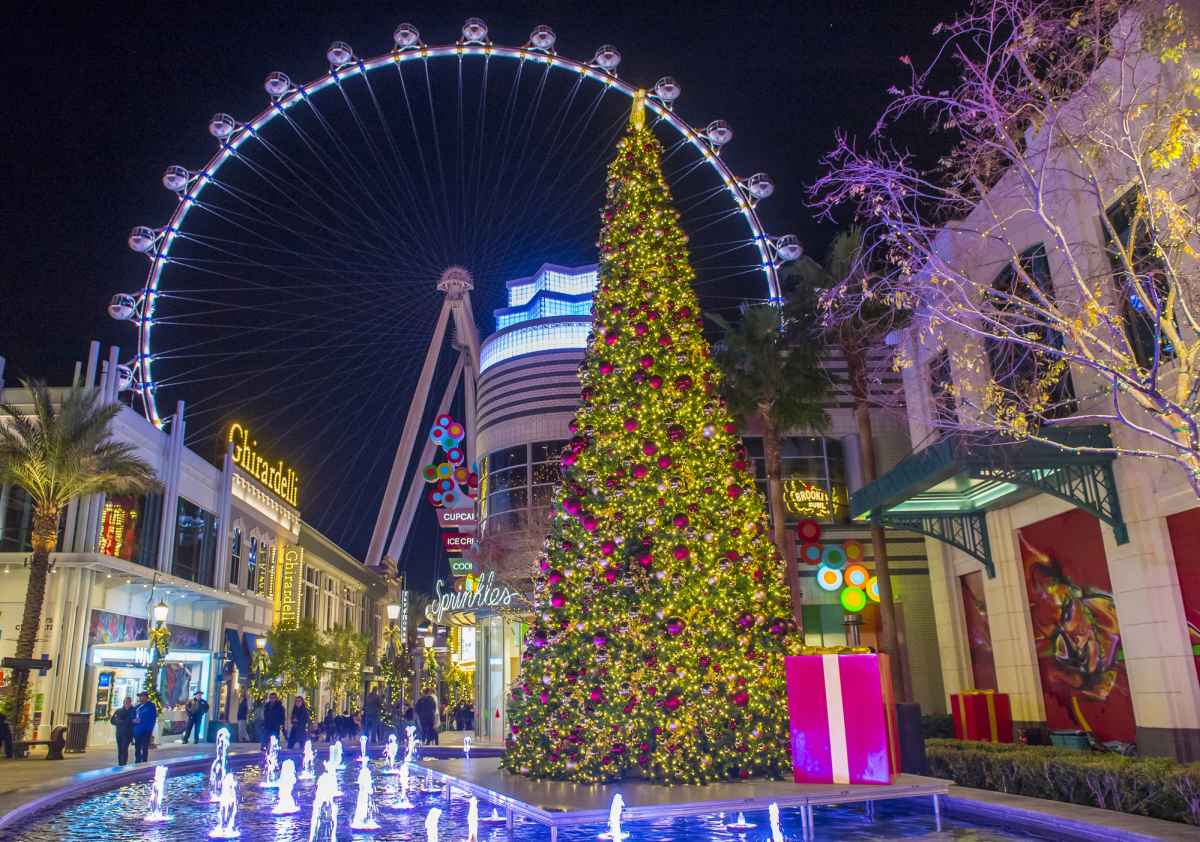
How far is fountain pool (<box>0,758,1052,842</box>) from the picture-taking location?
10430 mm

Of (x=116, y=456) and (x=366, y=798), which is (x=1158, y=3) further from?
(x=116, y=456)

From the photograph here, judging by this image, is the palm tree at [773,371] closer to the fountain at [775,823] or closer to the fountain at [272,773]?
the fountain at [272,773]

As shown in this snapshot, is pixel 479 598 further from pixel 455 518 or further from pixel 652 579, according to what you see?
pixel 652 579

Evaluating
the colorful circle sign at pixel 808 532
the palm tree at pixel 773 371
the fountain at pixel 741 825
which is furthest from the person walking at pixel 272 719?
the colorful circle sign at pixel 808 532

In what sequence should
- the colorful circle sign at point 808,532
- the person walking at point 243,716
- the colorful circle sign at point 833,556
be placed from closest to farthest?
1. the colorful circle sign at point 808,532
2. the colorful circle sign at point 833,556
3. the person walking at point 243,716

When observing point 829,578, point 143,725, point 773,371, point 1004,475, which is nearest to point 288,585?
point 829,578

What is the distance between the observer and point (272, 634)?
45125 mm

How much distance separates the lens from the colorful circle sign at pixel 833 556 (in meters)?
36.4

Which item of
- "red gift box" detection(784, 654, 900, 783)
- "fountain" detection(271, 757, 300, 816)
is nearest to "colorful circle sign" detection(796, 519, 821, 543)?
"fountain" detection(271, 757, 300, 816)

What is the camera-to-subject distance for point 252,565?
157 feet

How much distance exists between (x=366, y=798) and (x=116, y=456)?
62.9 feet

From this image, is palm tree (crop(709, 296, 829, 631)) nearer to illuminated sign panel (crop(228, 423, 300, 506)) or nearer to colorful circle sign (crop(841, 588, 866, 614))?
colorful circle sign (crop(841, 588, 866, 614))

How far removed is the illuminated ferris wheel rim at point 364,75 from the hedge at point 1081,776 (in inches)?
824

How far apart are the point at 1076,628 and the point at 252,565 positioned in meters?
40.9
